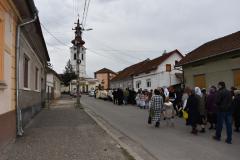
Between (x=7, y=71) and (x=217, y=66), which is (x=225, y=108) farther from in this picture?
(x=217, y=66)

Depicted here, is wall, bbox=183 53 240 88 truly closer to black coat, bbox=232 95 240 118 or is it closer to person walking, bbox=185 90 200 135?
black coat, bbox=232 95 240 118

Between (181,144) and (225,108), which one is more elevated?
(225,108)

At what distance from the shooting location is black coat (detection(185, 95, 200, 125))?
1185 cm

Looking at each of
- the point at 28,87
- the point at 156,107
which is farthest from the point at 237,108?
the point at 28,87

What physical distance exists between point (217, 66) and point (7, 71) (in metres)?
14.1

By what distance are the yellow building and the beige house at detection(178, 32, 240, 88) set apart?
39.0ft

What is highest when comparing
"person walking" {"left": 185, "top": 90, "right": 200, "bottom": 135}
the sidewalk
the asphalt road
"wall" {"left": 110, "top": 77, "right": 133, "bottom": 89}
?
"wall" {"left": 110, "top": 77, "right": 133, "bottom": 89}

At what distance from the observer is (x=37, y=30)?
1673 cm

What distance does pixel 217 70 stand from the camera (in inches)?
798

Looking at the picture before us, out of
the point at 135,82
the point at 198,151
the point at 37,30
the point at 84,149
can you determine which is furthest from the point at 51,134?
the point at 135,82

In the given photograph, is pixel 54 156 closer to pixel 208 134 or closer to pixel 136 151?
pixel 136 151

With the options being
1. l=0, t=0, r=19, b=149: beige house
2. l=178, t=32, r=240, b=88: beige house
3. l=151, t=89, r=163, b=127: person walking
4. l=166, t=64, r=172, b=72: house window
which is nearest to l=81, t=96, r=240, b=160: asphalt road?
l=151, t=89, r=163, b=127: person walking

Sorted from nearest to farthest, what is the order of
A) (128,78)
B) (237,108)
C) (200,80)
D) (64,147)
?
(64,147) < (237,108) < (200,80) < (128,78)

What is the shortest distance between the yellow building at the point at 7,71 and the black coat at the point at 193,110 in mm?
5706
